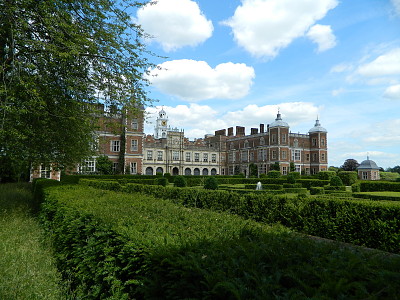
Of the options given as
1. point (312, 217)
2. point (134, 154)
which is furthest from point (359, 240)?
point (134, 154)

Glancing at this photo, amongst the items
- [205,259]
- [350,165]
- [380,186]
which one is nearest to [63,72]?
[205,259]

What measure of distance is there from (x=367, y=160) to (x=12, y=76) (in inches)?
2270

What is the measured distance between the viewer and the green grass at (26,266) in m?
4.00

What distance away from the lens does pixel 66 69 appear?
9.15 meters

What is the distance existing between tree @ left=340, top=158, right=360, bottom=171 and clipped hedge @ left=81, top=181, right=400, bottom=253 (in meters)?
67.9

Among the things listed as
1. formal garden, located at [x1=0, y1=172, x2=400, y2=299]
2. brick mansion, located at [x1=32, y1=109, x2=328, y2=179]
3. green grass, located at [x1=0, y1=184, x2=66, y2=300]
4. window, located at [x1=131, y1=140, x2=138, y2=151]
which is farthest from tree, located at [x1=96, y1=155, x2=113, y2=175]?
formal garden, located at [x1=0, y1=172, x2=400, y2=299]

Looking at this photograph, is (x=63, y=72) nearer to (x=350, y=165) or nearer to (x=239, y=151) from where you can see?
(x=239, y=151)

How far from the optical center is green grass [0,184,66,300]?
4004 mm

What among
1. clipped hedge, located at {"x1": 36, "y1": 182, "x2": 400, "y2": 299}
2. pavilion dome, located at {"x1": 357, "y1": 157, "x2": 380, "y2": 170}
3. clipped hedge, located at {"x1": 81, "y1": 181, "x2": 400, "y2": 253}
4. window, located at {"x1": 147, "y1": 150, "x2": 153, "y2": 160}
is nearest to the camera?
clipped hedge, located at {"x1": 36, "y1": 182, "x2": 400, "y2": 299}

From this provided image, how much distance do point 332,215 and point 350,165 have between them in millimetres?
68997

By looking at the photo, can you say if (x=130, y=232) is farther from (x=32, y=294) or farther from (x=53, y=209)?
(x=53, y=209)

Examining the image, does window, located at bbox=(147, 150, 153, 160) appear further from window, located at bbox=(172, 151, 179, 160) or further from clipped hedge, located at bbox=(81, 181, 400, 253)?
clipped hedge, located at bbox=(81, 181, 400, 253)

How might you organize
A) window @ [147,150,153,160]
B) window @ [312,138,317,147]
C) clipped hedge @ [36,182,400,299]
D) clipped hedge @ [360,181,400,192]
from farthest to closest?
window @ [312,138,317,147] → window @ [147,150,153,160] → clipped hedge @ [360,181,400,192] → clipped hedge @ [36,182,400,299]

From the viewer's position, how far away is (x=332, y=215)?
7719mm
